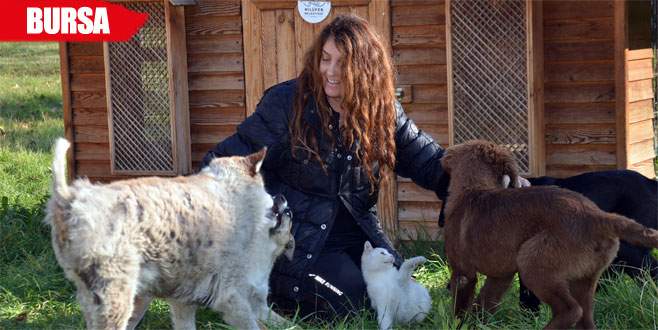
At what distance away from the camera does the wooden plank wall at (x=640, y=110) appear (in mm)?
8125

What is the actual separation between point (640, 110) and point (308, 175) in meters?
3.76

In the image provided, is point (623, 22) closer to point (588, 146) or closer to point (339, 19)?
point (588, 146)

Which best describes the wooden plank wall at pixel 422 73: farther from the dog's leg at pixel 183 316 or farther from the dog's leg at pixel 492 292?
the dog's leg at pixel 183 316

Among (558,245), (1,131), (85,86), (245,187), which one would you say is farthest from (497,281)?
(1,131)

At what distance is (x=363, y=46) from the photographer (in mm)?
5863

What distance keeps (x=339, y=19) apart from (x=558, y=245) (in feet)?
6.80

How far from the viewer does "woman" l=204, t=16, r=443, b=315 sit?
5871 mm

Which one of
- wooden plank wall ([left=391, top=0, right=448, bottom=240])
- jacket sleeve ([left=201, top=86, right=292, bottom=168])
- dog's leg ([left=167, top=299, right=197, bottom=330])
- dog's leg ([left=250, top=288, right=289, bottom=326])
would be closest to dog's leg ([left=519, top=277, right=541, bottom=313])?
dog's leg ([left=250, top=288, right=289, bottom=326])

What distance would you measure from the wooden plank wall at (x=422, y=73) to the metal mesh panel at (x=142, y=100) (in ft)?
7.39

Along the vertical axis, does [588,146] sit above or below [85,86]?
below

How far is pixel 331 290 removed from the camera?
5957 mm

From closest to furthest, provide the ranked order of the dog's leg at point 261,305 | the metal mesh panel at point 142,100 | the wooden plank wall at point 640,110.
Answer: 1. the dog's leg at point 261,305
2. the wooden plank wall at point 640,110
3. the metal mesh panel at point 142,100

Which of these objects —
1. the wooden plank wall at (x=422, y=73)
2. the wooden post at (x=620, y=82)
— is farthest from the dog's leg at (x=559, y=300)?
the wooden plank wall at (x=422, y=73)

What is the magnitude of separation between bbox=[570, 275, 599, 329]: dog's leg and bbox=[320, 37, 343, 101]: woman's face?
6.14 ft
